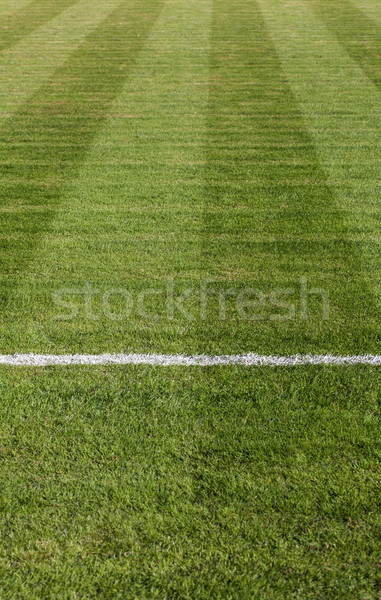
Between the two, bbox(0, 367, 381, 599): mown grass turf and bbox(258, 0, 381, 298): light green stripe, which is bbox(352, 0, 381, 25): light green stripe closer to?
bbox(258, 0, 381, 298): light green stripe

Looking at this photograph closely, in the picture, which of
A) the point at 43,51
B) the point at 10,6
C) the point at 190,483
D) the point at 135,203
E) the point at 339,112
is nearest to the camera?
the point at 190,483

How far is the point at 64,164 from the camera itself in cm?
661

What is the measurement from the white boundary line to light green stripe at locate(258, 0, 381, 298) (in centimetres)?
101

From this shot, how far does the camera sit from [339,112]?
8242mm

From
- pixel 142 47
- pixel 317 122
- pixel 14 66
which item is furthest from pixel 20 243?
pixel 142 47

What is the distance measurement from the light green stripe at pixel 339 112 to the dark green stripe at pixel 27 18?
557 cm

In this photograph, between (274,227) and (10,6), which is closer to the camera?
(274,227)

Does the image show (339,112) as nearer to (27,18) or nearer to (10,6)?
(27,18)

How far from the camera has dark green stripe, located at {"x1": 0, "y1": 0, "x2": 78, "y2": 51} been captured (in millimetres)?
12375

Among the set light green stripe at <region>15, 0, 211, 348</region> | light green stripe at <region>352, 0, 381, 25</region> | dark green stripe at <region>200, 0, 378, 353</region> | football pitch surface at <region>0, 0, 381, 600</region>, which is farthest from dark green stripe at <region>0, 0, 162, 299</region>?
light green stripe at <region>352, 0, 381, 25</region>

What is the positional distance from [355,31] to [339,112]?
533cm

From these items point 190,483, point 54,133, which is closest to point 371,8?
point 54,133

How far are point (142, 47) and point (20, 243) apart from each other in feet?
26.2

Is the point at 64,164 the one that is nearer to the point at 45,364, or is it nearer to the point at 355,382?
the point at 45,364
